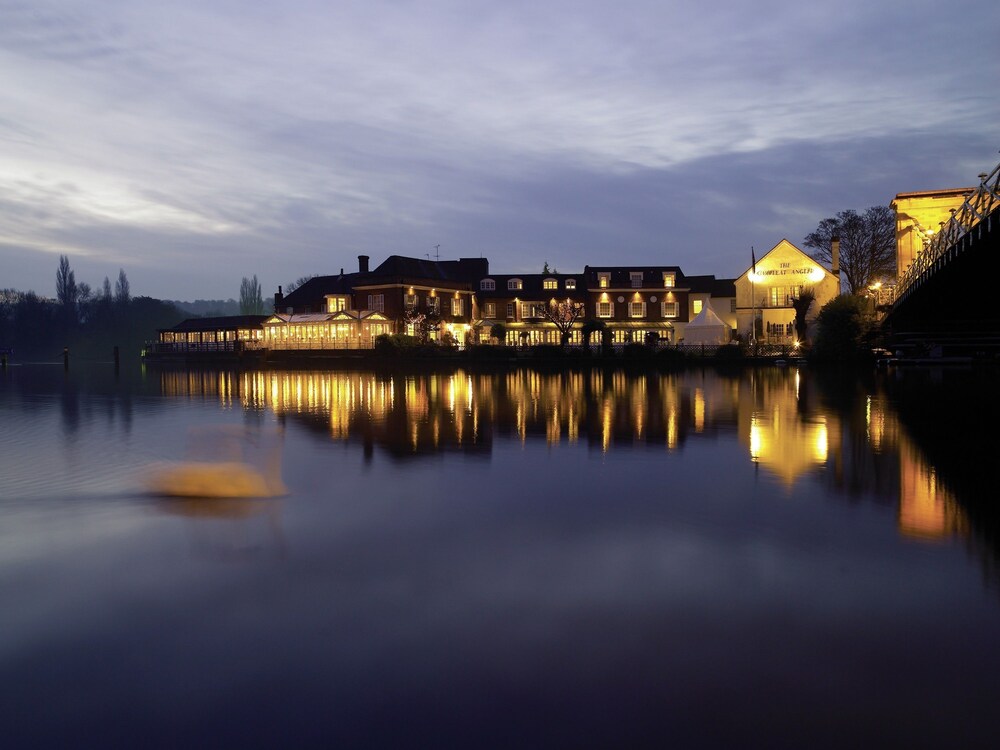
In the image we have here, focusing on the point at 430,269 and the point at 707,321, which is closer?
the point at 707,321

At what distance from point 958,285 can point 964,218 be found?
3.96 m

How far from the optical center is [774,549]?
22.1 ft

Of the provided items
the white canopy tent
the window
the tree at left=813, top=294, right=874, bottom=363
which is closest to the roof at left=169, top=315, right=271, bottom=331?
the window

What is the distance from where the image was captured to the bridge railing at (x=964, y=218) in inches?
557

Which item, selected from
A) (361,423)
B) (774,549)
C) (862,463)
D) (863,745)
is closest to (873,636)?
(863,745)

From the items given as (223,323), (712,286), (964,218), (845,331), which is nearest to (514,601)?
(964,218)

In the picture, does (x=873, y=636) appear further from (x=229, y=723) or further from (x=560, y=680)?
(x=229, y=723)

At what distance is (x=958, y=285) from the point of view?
20.3 meters

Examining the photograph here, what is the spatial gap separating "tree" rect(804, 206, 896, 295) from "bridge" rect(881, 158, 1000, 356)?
20030 millimetres

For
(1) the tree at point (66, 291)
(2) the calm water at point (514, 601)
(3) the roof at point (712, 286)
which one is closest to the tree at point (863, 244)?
(3) the roof at point (712, 286)

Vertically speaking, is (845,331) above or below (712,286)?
below

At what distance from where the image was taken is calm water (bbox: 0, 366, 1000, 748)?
395cm

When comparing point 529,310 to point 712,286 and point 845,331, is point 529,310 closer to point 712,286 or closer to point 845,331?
point 712,286

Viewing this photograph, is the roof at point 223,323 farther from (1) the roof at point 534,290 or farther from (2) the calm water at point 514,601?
(2) the calm water at point 514,601
